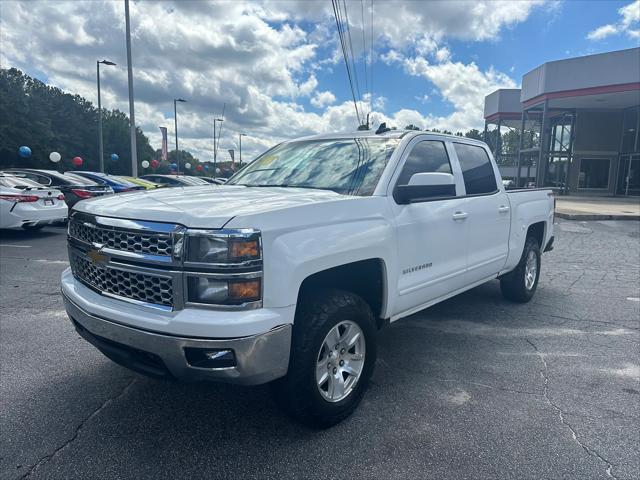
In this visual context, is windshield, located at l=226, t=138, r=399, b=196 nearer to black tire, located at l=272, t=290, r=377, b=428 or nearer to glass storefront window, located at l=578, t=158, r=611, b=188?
black tire, located at l=272, t=290, r=377, b=428

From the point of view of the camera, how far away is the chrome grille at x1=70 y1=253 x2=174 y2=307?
7.96ft

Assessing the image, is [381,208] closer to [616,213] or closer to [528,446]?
[528,446]

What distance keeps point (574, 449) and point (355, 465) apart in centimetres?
132

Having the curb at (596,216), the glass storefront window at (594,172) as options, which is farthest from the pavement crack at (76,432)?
the glass storefront window at (594,172)

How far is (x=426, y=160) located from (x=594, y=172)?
31.5m

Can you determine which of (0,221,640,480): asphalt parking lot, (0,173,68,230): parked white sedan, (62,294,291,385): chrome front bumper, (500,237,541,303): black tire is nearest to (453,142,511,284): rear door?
(500,237,541,303): black tire

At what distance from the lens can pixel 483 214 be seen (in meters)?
4.46

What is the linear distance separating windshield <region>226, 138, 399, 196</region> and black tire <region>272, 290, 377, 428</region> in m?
0.89


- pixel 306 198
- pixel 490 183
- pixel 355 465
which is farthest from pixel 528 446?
pixel 490 183

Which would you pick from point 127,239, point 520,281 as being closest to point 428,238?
point 127,239

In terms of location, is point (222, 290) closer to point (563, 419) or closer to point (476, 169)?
point (563, 419)

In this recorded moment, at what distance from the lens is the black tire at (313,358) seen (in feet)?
8.46

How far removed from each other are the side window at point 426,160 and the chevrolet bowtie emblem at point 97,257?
2096 mm

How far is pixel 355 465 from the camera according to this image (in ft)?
8.31
